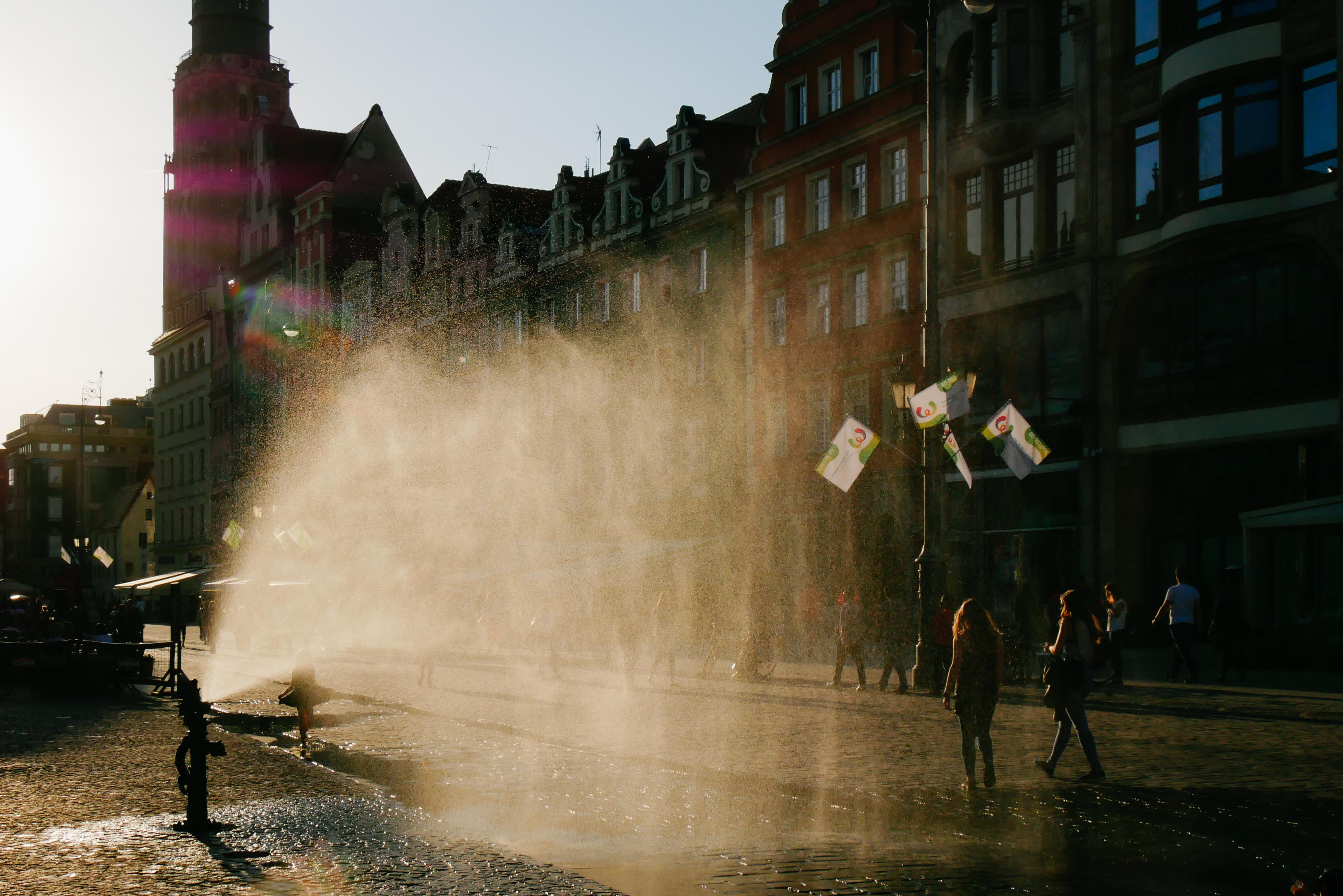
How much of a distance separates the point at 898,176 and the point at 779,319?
6766 mm

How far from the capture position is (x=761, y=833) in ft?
35.5

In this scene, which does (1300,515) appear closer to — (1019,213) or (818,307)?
(1019,213)

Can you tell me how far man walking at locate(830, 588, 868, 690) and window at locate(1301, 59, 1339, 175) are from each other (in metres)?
12.4

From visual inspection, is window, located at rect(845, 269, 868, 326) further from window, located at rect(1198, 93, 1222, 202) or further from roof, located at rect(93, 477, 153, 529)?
roof, located at rect(93, 477, 153, 529)

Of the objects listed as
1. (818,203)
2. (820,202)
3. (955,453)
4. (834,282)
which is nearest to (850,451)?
(955,453)

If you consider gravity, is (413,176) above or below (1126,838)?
above

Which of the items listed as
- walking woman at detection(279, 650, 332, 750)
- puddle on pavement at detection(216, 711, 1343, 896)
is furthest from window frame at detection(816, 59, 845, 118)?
puddle on pavement at detection(216, 711, 1343, 896)

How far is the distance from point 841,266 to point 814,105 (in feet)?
16.1

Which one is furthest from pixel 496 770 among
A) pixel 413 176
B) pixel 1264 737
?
pixel 413 176

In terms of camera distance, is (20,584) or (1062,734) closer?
(1062,734)

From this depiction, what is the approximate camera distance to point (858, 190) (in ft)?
139

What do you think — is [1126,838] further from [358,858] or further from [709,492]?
[709,492]

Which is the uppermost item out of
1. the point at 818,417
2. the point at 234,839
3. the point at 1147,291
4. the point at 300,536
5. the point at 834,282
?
the point at 834,282

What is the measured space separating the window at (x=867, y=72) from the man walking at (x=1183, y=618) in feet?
69.4
